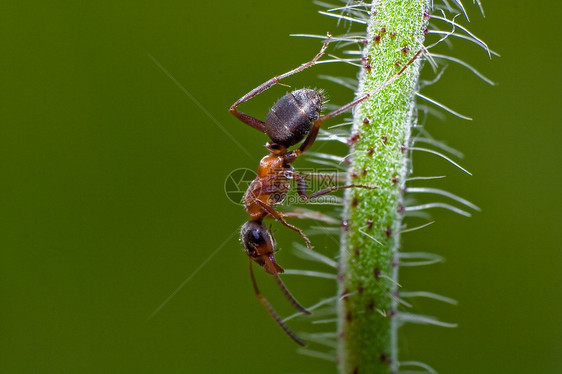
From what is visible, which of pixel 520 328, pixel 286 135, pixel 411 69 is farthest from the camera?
pixel 520 328

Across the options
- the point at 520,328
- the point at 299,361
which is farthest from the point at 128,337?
the point at 520,328

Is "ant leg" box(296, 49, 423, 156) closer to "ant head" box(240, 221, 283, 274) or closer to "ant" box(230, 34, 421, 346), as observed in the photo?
"ant" box(230, 34, 421, 346)

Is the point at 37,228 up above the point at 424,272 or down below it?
below

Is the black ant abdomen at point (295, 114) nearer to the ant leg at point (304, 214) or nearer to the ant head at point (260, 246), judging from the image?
the ant leg at point (304, 214)

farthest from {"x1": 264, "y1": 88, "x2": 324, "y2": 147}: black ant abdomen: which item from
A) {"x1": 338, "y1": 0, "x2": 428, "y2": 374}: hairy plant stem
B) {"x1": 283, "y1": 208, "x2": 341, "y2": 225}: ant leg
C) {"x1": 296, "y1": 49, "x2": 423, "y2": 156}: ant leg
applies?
{"x1": 338, "y1": 0, "x2": 428, "y2": 374}: hairy plant stem

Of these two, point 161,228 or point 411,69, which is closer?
point 411,69

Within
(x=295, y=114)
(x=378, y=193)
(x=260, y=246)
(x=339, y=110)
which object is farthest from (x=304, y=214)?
(x=378, y=193)

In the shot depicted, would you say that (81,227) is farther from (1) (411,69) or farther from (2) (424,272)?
(1) (411,69)

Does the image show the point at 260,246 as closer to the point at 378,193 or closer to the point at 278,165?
the point at 278,165
